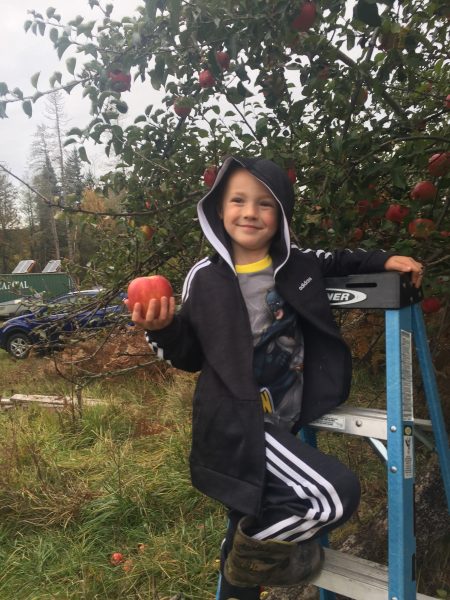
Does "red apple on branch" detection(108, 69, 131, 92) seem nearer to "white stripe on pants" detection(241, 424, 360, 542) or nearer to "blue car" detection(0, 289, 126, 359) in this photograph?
"blue car" detection(0, 289, 126, 359)

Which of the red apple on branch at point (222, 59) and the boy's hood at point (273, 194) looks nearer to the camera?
the boy's hood at point (273, 194)

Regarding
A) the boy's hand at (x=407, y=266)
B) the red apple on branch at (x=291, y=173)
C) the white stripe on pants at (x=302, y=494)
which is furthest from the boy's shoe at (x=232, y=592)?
the red apple on branch at (x=291, y=173)

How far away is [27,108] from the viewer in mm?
1940

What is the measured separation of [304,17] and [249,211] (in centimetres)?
61

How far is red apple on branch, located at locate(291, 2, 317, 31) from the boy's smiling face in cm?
48

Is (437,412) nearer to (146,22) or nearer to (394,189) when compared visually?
(394,189)

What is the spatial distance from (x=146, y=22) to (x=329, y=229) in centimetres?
98

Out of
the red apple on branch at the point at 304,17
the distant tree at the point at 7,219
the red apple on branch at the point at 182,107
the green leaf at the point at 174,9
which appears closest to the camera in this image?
the green leaf at the point at 174,9

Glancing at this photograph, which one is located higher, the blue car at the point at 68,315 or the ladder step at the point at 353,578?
the blue car at the point at 68,315

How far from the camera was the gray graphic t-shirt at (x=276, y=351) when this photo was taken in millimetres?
1544

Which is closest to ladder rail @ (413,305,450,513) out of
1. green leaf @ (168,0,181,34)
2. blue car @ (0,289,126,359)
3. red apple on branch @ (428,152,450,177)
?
red apple on branch @ (428,152,450,177)

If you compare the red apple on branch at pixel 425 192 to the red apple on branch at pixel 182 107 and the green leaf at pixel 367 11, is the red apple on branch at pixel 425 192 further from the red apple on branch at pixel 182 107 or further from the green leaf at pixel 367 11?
the red apple on branch at pixel 182 107

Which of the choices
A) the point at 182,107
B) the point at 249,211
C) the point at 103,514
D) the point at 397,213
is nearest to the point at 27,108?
the point at 182,107

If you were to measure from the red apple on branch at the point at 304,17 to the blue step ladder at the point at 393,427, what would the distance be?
0.78 m
